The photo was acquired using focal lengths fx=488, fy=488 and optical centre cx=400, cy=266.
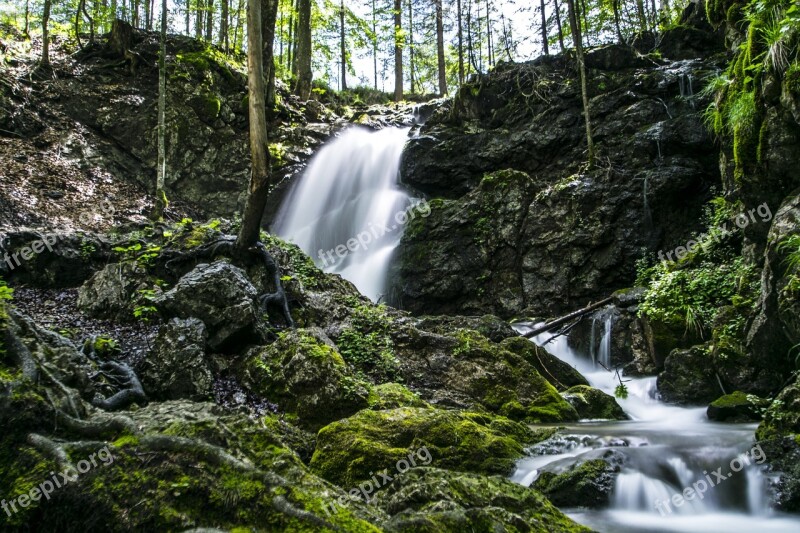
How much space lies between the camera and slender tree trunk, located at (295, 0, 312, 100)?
1998 cm

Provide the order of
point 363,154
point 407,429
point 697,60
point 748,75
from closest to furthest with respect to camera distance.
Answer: point 407,429, point 748,75, point 697,60, point 363,154

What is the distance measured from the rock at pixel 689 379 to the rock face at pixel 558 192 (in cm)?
495

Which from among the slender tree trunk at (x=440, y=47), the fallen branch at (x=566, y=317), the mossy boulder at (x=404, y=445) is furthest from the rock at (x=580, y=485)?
the slender tree trunk at (x=440, y=47)

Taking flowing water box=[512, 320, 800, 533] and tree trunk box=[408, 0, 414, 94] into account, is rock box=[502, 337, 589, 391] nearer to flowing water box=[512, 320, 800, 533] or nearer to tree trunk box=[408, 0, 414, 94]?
flowing water box=[512, 320, 800, 533]

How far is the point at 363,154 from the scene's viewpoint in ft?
63.0

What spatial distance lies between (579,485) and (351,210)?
14091mm

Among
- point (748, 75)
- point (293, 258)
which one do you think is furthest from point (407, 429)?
point (748, 75)

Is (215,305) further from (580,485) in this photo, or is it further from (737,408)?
(737,408)

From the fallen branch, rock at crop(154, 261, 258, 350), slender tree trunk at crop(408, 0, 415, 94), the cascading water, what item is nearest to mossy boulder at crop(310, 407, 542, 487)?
rock at crop(154, 261, 258, 350)

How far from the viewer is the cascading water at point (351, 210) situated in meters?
15.9

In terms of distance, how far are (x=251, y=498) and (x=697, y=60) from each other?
1929 cm

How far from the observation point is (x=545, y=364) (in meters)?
9.41

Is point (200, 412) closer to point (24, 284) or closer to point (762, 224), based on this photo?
point (24, 284)

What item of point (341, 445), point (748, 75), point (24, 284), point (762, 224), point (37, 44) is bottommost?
point (341, 445)
